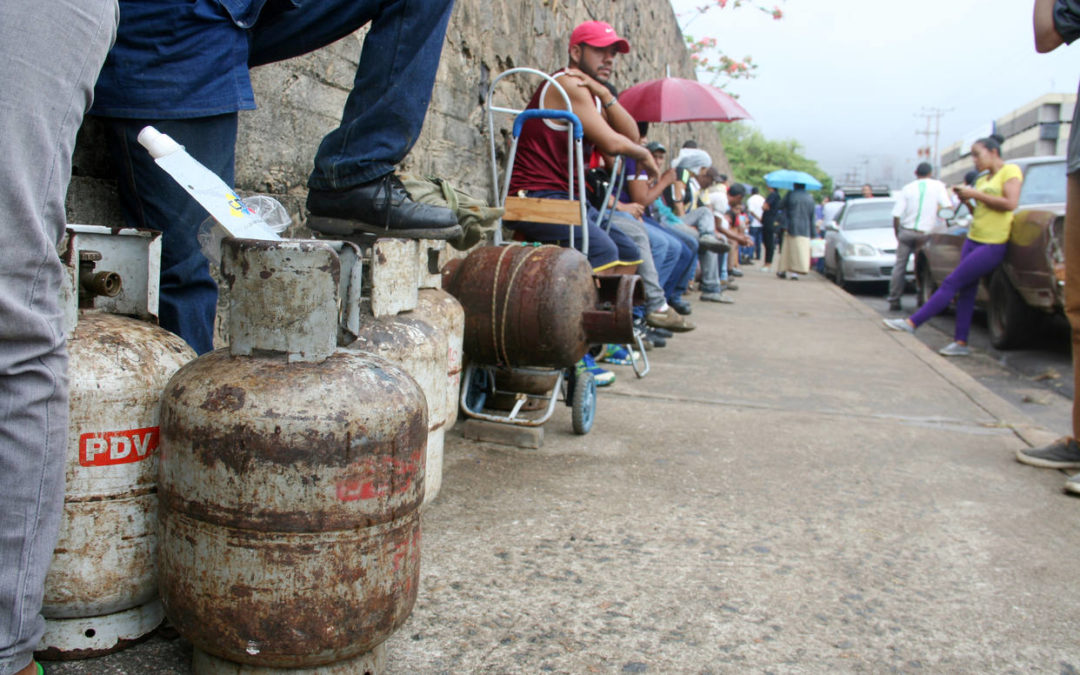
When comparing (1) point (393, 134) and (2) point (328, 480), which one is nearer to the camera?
(2) point (328, 480)

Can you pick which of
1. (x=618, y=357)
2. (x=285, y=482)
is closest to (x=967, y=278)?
(x=618, y=357)

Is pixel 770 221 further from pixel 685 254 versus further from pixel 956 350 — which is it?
pixel 685 254

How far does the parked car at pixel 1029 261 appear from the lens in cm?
633

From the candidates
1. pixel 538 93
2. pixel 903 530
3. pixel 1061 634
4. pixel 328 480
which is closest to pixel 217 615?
pixel 328 480

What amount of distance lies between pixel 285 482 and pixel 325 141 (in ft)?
4.50

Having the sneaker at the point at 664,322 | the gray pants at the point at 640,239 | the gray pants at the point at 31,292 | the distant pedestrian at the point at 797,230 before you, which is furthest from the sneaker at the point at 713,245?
the gray pants at the point at 31,292

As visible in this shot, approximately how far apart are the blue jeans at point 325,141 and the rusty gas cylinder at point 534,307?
38.6 inches

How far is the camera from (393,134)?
7.95 feet

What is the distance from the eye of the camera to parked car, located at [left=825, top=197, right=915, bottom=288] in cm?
1330

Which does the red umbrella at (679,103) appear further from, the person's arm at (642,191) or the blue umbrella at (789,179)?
the blue umbrella at (789,179)

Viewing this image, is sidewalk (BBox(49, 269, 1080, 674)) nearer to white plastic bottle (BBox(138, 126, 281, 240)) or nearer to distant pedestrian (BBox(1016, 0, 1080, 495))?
distant pedestrian (BBox(1016, 0, 1080, 495))

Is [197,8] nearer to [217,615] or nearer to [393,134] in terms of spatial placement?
[393,134]

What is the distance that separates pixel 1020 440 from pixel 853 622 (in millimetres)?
2455

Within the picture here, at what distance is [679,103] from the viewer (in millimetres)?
6527
